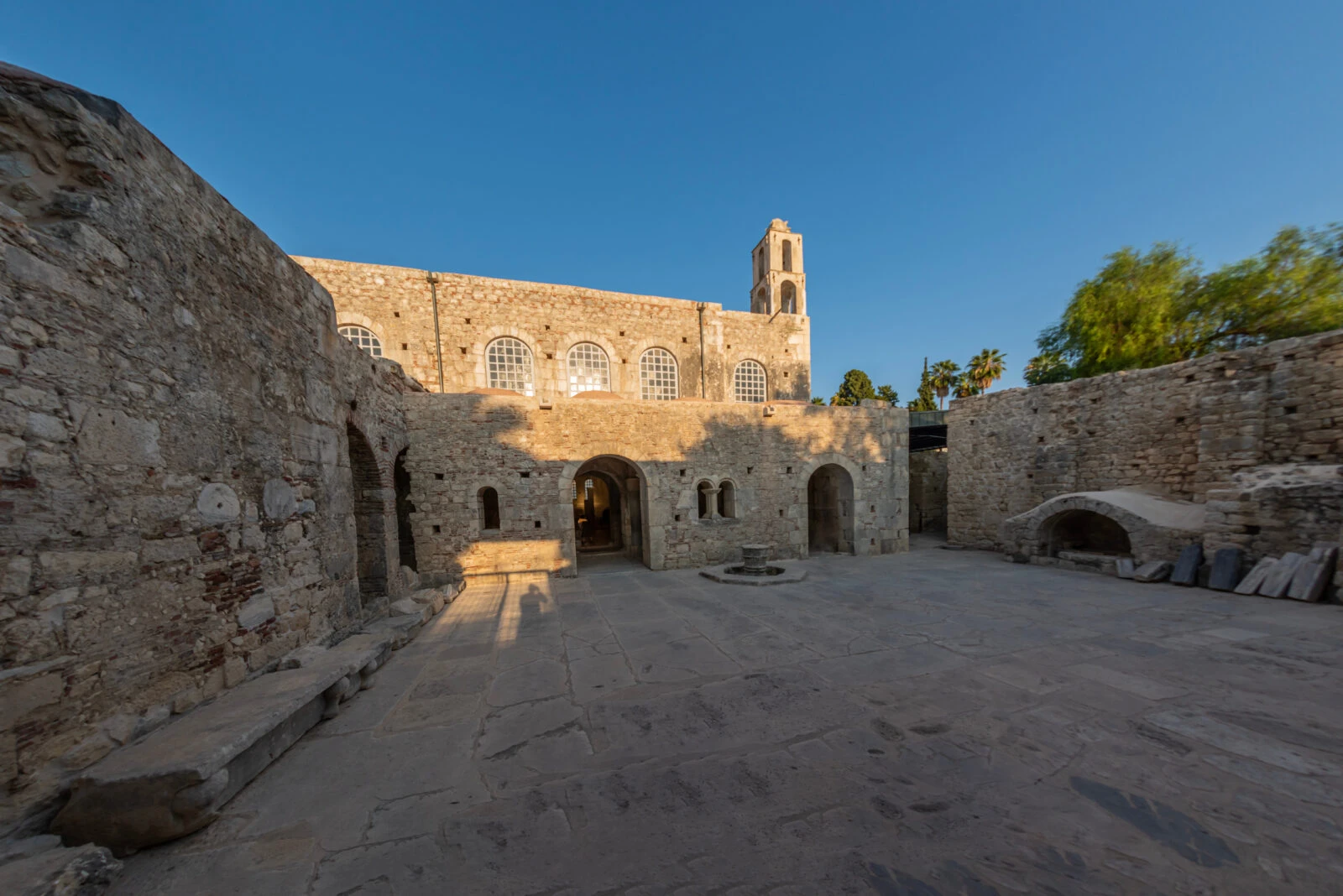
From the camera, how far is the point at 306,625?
443 centimetres

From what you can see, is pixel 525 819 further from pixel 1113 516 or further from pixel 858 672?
pixel 1113 516

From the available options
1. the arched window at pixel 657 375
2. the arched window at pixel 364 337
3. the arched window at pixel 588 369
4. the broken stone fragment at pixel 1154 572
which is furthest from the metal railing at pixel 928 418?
the arched window at pixel 364 337

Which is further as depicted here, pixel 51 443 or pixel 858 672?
pixel 858 672

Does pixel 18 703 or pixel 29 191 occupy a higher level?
pixel 29 191

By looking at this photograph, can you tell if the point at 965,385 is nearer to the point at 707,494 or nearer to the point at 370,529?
the point at 707,494

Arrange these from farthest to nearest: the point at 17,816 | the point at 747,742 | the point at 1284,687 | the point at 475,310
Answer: the point at 475,310 < the point at 1284,687 < the point at 747,742 < the point at 17,816

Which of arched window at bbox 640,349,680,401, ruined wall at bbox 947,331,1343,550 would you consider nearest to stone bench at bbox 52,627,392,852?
ruined wall at bbox 947,331,1343,550

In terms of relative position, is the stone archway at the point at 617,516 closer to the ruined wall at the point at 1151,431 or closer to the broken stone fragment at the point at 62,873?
the broken stone fragment at the point at 62,873

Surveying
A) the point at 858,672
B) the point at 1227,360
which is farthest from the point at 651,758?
the point at 1227,360

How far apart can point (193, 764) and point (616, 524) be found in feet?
40.7

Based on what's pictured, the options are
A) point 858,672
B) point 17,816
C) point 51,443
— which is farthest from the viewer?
point 858,672

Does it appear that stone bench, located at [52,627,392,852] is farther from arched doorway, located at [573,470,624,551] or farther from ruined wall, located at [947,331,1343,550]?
ruined wall, located at [947,331,1343,550]

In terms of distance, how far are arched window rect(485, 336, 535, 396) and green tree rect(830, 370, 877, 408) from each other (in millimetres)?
24751

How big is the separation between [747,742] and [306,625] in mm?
4605
